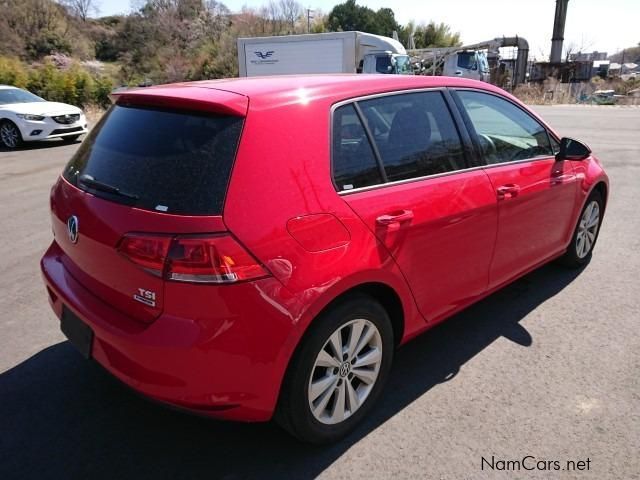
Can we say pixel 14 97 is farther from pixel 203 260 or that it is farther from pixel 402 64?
pixel 402 64

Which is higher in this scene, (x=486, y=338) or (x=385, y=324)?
(x=385, y=324)

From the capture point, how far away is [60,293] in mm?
2600

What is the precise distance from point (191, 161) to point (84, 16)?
6795 centimetres

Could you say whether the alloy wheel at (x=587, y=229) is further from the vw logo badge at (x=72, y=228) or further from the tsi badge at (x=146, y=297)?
the vw logo badge at (x=72, y=228)

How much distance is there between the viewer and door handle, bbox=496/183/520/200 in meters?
3.20

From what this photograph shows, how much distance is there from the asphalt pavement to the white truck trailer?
19872 millimetres

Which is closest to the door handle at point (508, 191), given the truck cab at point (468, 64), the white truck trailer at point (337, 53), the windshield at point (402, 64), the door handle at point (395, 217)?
the door handle at point (395, 217)

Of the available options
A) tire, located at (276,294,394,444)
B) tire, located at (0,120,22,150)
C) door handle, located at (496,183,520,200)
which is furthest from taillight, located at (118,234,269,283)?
tire, located at (0,120,22,150)

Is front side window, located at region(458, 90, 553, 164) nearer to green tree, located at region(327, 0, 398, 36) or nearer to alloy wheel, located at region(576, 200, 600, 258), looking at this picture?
alloy wheel, located at region(576, 200, 600, 258)

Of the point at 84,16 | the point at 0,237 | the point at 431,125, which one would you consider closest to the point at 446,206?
the point at 431,125

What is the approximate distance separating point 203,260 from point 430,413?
1.52 m

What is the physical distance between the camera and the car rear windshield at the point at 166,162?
2.09 meters

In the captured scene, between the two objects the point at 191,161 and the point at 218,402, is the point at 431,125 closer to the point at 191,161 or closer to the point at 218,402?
the point at 191,161

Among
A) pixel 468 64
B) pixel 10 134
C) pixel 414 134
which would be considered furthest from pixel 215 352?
pixel 468 64
